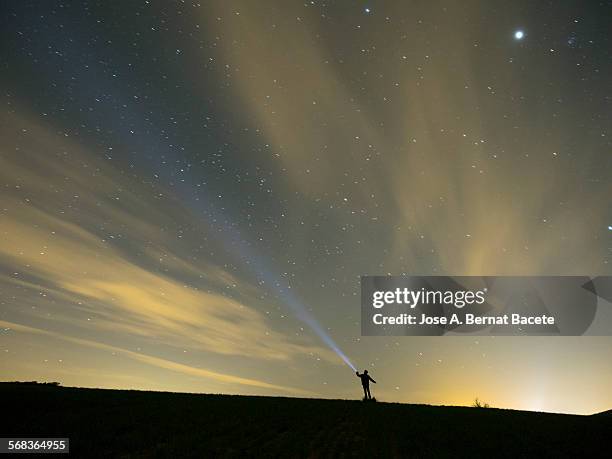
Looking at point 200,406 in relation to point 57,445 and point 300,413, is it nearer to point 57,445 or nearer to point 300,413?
point 300,413

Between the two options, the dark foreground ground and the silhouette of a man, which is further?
the silhouette of a man

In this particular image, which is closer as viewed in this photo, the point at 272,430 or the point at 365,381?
the point at 272,430

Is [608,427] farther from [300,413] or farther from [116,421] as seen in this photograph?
[116,421]

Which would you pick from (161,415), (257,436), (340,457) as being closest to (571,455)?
(340,457)

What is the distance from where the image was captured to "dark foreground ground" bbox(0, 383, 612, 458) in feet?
36.3

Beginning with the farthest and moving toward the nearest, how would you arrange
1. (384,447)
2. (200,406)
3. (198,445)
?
(200,406), (384,447), (198,445)

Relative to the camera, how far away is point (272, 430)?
44.1 ft

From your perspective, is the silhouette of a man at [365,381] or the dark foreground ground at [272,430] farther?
the silhouette of a man at [365,381]

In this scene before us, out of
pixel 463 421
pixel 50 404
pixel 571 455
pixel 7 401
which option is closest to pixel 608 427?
pixel 463 421

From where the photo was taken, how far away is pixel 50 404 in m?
16.9

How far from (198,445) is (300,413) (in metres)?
7.21

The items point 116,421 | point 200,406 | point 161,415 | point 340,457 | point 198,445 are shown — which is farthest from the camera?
point 200,406

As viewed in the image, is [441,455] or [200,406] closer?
[441,455]

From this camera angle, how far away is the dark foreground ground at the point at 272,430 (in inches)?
435
